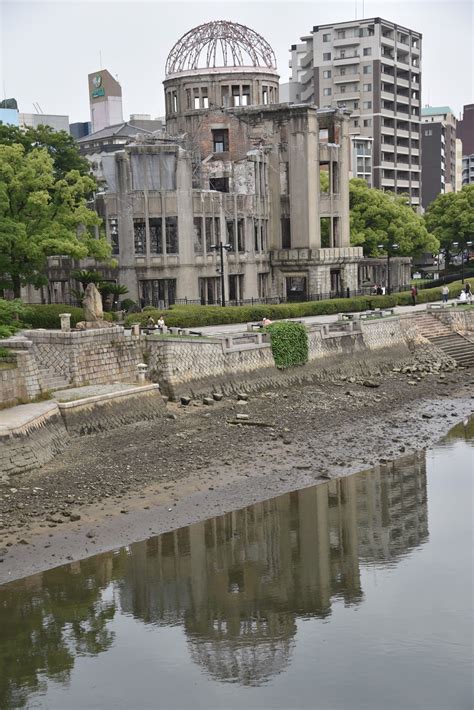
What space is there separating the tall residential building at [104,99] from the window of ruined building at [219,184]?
69938 mm

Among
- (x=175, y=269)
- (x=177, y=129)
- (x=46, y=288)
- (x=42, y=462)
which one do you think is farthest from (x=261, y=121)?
(x=42, y=462)

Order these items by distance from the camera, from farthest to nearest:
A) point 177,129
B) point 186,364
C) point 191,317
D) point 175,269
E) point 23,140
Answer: point 177,129
point 23,140
point 175,269
point 191,317
point 186,364

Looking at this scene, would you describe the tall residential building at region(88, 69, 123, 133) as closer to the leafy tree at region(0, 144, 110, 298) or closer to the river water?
the leafy tree at region(0, 144, 110, 298)

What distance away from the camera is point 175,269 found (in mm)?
62469

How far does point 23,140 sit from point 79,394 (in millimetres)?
35872

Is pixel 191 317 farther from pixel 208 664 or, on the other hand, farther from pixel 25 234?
pixel 208 664

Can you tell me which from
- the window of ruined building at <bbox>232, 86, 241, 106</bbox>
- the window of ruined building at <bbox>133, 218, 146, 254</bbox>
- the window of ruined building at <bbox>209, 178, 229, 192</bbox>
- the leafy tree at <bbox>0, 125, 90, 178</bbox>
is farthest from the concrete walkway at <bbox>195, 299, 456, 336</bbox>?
the window of ruined building at <bbox>232, 86, 241, 106</bbox>

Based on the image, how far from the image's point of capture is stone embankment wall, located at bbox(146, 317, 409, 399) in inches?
1735

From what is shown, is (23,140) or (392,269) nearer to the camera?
(23,140)

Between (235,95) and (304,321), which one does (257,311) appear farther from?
(235,95)

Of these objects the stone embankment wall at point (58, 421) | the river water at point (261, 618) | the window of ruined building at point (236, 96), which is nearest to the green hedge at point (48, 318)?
the stone embankment wall at point (58, 421)

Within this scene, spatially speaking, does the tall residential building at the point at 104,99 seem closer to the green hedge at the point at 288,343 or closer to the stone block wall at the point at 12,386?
the green hedge at the point at 288,343

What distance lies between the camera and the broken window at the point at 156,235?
203ft

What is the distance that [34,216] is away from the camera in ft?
166
